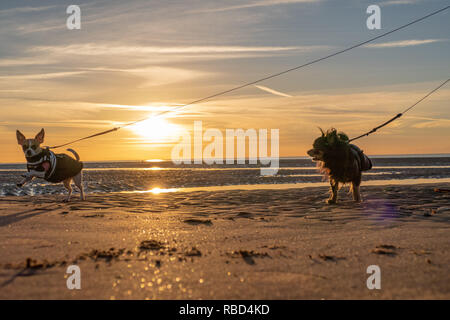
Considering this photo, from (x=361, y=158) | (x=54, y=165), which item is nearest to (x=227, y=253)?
(x=361, y=158)

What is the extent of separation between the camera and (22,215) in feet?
26.0

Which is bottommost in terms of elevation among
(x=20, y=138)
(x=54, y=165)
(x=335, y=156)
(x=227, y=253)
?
(x=227, y=253)

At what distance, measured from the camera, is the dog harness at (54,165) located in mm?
8805

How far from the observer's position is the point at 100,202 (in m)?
10.6

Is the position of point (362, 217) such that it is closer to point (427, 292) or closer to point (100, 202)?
point (427, 292)

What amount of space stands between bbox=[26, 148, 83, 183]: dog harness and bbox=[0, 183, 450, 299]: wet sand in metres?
0.95

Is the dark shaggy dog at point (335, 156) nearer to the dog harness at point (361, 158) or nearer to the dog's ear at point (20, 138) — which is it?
the dog harness at point (361, 158)

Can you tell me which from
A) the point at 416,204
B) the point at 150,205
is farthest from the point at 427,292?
the point at 150,205

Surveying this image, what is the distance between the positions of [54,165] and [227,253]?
6184mm

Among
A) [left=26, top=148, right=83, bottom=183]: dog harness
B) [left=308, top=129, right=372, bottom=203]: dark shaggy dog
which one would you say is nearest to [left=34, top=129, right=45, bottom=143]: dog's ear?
[left=26, top=148, right=83, bottom=183]: dog harness

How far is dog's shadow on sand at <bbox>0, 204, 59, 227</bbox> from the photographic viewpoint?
7.14 m

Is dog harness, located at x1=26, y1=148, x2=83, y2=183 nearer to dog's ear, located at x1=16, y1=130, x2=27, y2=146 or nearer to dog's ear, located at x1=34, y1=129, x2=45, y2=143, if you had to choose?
dog's ear, located at x1=34, y1=129, x2=45, y2=143

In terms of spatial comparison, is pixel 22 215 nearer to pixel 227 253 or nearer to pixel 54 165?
pixel 54 165
